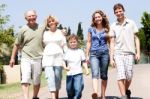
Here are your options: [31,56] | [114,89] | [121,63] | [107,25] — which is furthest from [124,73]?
[114,89]

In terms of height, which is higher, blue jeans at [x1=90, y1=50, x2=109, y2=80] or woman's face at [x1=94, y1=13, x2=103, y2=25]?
woman's face at [x1=94, y1=13, x2=103, y2=25]

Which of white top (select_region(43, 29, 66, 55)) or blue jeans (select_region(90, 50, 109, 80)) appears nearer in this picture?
white top (select_region(43, 29, 66, 55))

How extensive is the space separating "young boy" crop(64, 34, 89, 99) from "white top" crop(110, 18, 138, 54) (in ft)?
2.47

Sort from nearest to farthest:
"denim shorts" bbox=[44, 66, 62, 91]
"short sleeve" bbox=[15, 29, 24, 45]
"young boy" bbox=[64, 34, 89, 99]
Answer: "denim shorts" bbox=[44, 66, 62, 91], "young boy" bbox=[64, 34, 89, 99], "short sleeve" bbox=[15, 29, 24, 45]

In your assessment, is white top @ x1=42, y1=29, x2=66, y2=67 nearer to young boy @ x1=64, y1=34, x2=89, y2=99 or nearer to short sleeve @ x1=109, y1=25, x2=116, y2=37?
young boy @ x1=64, y1=34, x2=89, y2=99

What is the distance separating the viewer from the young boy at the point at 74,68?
10.7 metres

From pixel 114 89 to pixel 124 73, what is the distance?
3049 millimetres

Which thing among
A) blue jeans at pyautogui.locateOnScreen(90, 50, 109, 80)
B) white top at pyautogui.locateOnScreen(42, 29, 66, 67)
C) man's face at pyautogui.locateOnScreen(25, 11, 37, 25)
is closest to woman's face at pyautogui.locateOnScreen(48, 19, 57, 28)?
white top at pyautogui.locateOnScreen(42, 29, 66, 67)

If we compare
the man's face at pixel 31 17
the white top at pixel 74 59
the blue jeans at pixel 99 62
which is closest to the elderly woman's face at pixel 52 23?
the man's face at pixel 31 17

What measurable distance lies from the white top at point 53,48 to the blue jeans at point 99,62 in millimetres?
649

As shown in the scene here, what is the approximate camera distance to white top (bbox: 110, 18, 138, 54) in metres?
10.8

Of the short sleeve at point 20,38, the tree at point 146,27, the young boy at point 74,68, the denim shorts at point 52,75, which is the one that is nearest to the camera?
the denim shorts at point 52,75

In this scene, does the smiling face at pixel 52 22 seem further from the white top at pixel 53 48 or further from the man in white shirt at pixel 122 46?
the man in white shirt at pixel 122 46

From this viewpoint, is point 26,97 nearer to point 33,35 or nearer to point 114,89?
point 33,35
